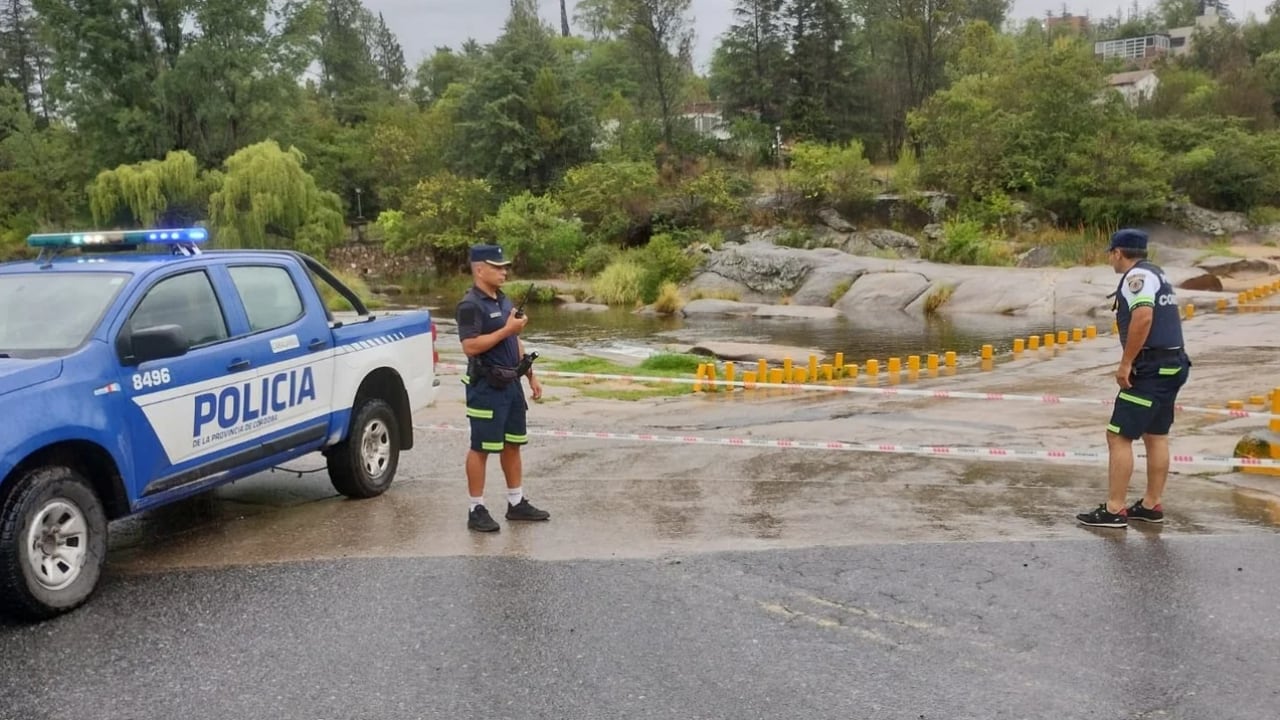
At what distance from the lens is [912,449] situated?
9.32m

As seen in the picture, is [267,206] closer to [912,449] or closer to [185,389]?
[912,449]

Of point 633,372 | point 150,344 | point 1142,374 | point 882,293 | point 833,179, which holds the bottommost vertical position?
point 882,293

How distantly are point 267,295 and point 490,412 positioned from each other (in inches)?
66.7

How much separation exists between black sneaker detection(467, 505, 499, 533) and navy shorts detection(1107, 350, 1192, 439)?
396 cm

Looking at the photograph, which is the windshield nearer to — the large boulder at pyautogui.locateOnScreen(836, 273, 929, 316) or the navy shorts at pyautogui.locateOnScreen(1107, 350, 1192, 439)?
the navy shorts at pyautogui.locateOnScreen(1107, 350, 1192, 439)

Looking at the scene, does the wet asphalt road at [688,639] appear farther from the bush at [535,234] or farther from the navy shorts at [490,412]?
the bush at [535,234]

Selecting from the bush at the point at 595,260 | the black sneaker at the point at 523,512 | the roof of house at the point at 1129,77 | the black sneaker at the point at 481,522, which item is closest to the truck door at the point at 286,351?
the black sneaker at the point at 481,522

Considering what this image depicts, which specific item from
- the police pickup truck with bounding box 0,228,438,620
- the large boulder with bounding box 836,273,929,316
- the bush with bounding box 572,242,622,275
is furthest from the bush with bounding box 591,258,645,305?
the police pickup truck with bounding box 0,228,438,620

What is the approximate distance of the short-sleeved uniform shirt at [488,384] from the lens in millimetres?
6453

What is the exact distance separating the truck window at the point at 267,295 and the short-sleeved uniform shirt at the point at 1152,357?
5288mm

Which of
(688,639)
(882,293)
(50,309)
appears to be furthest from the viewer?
(882,293)

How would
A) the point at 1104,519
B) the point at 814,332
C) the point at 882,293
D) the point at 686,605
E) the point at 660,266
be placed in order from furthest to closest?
the point at 660,266 → the point at 882,293 → the point at 814,332 → the point at 1104,519 → the point at 686,605

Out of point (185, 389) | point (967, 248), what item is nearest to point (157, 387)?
point (185, 389)

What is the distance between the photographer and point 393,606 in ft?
17.1
